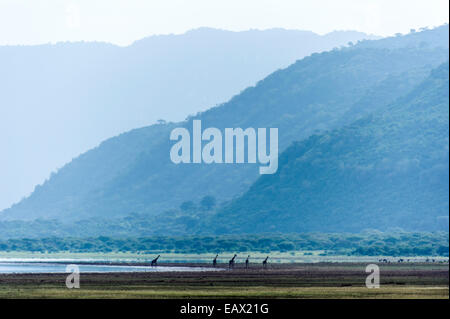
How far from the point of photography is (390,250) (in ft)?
584

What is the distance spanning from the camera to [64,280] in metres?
90.9

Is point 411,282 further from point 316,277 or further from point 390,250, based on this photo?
point 390,250
